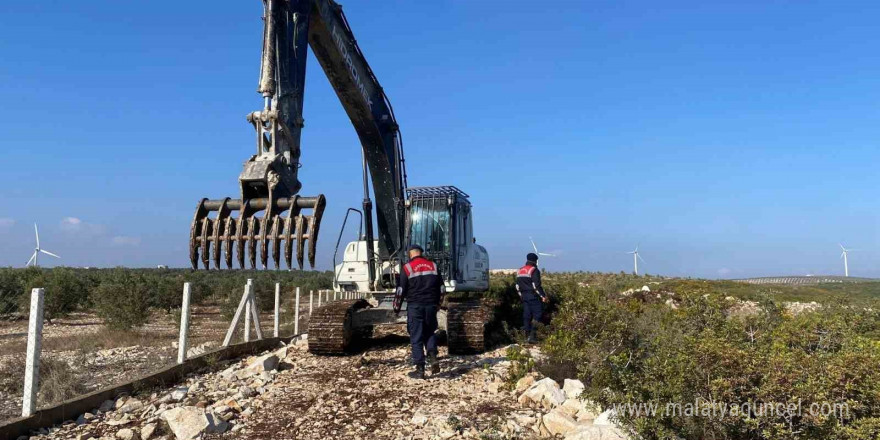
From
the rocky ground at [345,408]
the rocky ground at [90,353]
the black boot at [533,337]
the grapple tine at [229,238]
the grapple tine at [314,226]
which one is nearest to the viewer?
the rocky ground at [345,408]

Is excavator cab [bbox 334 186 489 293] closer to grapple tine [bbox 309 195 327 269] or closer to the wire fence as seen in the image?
the wire fence

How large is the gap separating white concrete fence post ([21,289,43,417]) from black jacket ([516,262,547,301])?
25.3ft

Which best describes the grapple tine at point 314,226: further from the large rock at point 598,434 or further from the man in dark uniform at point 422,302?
the large rock at point 598,434

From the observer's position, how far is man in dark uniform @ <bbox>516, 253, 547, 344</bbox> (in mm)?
11477

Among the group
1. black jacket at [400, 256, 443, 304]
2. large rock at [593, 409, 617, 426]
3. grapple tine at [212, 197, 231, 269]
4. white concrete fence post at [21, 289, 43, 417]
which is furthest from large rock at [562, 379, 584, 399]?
white concrete fence post at [21, 289, 43, 417]

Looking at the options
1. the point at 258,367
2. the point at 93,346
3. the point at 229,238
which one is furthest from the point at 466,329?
the point at 93,346

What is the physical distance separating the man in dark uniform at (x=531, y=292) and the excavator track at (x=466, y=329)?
1.40 meters

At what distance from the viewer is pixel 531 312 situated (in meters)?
11.8

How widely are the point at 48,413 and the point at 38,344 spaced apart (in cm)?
70

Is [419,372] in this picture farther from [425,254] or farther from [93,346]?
[93,346]

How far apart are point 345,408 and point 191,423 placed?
1.61 metres

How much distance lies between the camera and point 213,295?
33.1m

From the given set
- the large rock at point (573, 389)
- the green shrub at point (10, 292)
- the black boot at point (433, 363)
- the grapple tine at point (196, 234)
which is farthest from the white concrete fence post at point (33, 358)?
the green shrub at point (10, 292)

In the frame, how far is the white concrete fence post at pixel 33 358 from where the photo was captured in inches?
239
